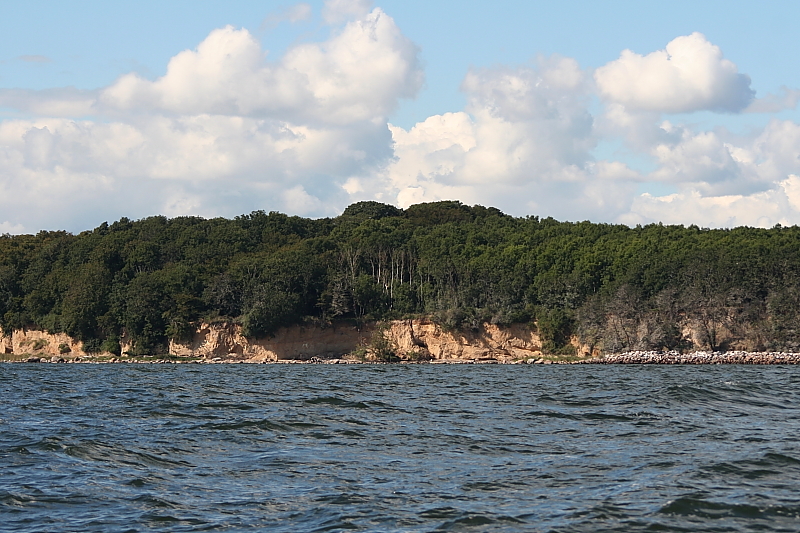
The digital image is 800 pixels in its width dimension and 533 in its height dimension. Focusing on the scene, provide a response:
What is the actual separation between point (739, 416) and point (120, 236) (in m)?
108

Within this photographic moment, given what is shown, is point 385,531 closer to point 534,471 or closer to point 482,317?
point 534,471

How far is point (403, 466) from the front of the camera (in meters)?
15.3

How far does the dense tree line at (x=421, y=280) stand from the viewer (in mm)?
87875

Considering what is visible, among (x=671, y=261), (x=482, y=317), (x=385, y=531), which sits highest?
(x=671, y=261)

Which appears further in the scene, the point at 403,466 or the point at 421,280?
the point at 421,280

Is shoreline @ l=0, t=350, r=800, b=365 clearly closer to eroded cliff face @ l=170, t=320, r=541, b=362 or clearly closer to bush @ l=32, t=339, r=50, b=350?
eroded cliff face @ l=170, t=320, r=541, b=362

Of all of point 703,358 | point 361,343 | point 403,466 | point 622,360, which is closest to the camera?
point 403,466

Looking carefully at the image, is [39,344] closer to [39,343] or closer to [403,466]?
[39,343]

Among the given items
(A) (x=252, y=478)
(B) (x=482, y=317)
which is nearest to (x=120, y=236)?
(B) (x=482, y=317)

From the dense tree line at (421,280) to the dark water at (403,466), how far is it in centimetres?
6438

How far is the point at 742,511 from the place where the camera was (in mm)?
11523

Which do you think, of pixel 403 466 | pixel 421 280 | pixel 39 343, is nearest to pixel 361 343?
pixel 421 280

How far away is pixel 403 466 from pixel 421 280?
94.3m

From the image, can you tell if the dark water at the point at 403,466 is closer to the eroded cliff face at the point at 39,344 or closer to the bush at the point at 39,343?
the eroded cliff face at the point at 39,344
